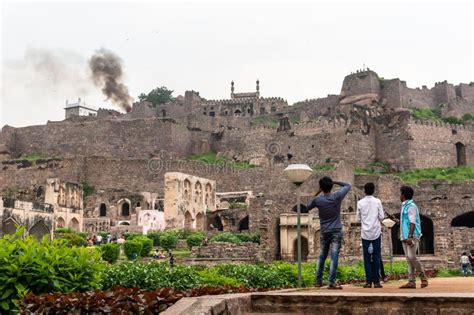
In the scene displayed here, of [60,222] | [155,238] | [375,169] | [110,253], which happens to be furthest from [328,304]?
[375,169]

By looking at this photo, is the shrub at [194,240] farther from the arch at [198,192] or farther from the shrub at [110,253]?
the arch at [198,192]

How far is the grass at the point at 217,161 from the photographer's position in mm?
54794

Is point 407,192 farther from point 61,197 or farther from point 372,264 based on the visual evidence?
point 61,197

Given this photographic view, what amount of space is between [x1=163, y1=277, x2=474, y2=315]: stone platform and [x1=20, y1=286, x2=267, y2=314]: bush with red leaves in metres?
0.29

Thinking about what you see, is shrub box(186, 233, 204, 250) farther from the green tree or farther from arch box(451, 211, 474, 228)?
the green tree

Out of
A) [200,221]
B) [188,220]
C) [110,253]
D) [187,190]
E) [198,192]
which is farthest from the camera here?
[198,192]

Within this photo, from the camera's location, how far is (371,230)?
10.0 metres

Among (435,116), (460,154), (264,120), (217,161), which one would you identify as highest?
(264,120)

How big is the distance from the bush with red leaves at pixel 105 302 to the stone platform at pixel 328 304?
29 cm

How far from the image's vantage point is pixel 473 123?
55750mm

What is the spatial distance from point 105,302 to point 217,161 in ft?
166

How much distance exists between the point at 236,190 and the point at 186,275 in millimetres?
39544

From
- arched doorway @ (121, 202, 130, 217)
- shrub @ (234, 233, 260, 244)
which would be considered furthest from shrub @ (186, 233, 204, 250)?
arched doorway @ (121, 202, 130, 217)

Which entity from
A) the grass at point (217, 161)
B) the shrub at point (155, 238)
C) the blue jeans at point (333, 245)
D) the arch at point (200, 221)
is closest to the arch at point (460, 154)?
the grass at point (217, 161)
